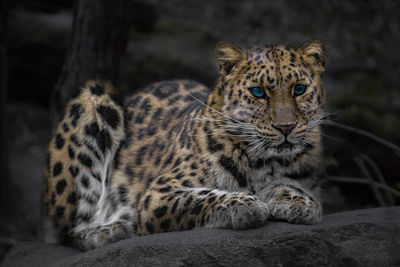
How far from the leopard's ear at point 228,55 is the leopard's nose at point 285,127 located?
0.86m

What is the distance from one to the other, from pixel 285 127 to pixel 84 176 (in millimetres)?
2586

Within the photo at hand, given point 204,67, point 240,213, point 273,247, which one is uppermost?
point 204,67

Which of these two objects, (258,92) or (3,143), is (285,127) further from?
(3,143)

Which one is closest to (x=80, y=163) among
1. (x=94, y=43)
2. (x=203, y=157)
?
(x=203, y=157)

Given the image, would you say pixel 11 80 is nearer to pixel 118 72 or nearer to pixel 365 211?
pixel 118 72

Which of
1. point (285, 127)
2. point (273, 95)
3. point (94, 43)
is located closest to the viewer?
point (285, 127)

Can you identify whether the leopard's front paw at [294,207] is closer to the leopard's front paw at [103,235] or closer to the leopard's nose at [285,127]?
the leopard's nose at [285,127]

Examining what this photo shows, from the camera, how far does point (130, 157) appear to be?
24.3 feet

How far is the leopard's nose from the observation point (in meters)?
5.52

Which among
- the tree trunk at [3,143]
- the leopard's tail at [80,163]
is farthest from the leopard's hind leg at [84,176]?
the tree trunk at [3,143]

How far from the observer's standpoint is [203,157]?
6.16 m

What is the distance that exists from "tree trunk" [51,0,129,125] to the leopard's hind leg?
117 cm

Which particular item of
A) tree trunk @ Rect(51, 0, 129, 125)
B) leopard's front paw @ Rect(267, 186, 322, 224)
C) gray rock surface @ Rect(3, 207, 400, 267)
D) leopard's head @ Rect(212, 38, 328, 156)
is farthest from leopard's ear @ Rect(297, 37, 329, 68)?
tree trunk @ Rect(51, 0, 129, 125)

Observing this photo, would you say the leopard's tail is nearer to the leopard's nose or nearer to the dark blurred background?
the leopard's nose
